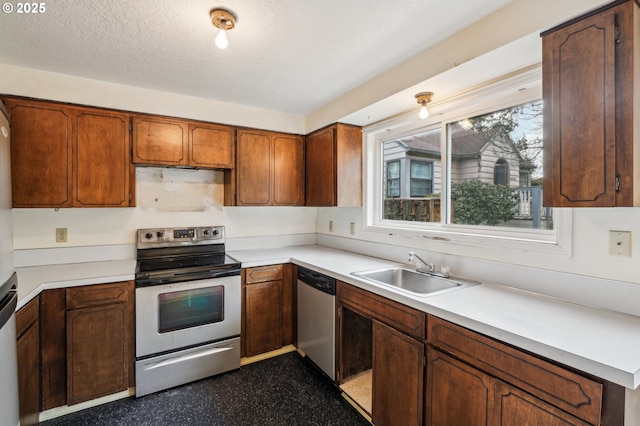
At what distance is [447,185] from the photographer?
7.42 feet

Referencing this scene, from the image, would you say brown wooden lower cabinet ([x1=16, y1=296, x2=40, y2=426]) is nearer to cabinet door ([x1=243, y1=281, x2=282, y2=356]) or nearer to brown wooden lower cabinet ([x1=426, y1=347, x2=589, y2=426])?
cabinet door ([x1=243, y1=281, x2=282, y2=356])

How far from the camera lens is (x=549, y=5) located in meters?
1.28

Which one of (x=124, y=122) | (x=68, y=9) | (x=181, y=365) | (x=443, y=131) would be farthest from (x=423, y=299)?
(x=124, y=122)

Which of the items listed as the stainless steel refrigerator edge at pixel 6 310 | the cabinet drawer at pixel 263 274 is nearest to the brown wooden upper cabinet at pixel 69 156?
the stainless steel refrigerator edge at pixel 6 310

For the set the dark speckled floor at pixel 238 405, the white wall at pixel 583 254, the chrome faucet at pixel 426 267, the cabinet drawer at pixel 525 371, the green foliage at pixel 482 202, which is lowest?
the dark speckled floor at pixel 238 405

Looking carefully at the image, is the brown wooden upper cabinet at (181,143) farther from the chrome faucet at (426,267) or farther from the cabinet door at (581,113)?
the cabinet door at (581,113)

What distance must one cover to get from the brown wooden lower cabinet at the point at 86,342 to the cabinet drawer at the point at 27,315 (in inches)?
3.2

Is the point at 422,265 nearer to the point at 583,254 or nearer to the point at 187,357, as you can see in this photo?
the point at 583,254

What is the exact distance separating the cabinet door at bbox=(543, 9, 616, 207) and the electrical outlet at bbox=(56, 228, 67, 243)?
323 cm

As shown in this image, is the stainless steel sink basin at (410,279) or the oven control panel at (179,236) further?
the oven control panel at (179,236)

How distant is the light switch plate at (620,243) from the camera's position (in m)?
1.33

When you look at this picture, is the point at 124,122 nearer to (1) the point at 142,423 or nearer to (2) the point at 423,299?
(1) the point at 142,423

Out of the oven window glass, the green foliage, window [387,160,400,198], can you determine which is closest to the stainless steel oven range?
the oven window glass

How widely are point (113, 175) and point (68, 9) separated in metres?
1.18
